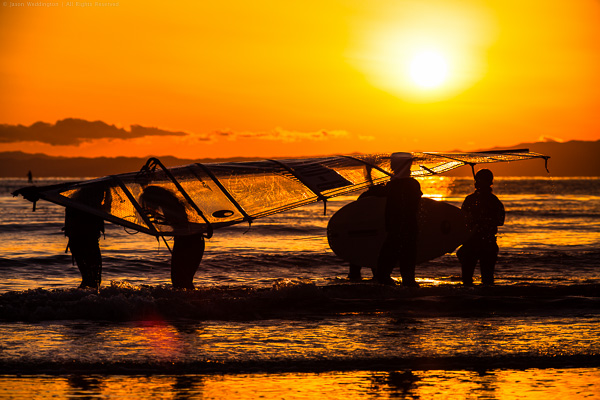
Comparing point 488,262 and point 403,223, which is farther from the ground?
point 403,223

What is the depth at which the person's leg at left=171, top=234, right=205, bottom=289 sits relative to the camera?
11898 mm

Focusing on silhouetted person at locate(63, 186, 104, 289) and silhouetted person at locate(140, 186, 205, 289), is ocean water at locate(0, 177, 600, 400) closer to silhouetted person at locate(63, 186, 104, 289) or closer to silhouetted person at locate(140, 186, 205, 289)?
silhouetted person at locate(140, 186, 205, 289)

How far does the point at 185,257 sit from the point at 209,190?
118cm

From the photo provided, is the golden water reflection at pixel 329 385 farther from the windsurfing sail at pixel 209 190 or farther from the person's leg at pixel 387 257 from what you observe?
the person's leg at pixel 387 257

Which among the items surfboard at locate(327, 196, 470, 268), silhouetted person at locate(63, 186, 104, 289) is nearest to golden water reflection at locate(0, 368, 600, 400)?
silhouetted person at locate(63, 186, 104, 289)

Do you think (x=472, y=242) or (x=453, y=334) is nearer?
(x=453, y=334)

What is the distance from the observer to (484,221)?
40.1ft

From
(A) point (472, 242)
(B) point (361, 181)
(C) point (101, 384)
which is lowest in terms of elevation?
(C) point (101, 384)

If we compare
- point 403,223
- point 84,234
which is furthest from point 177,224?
point 403,223

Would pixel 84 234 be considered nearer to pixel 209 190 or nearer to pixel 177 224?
pixel 177 224

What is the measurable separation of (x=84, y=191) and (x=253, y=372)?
543cm

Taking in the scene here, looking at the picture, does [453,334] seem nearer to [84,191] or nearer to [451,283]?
[451,283]

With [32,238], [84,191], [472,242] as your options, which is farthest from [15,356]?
[32,238]

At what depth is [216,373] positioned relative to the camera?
7.00 metres
